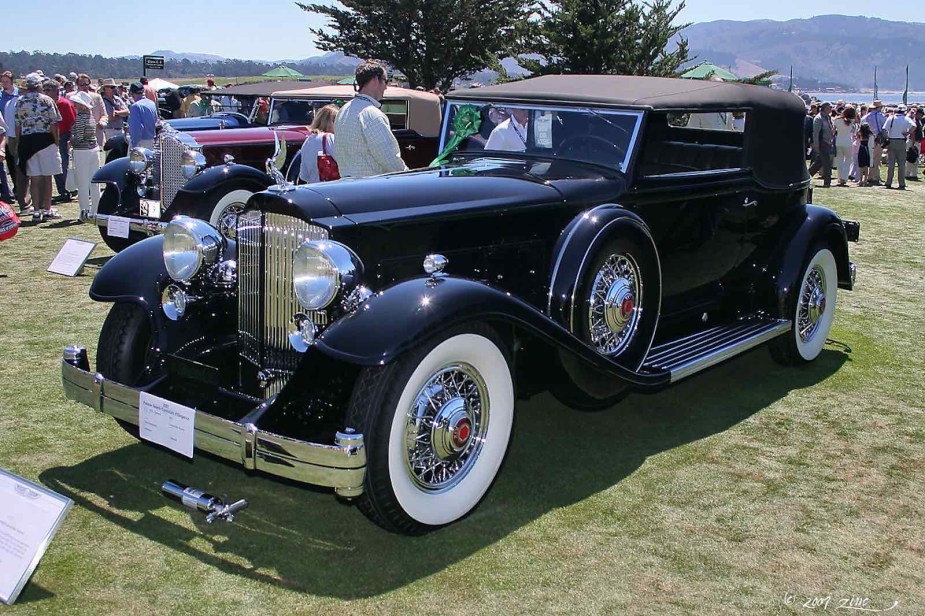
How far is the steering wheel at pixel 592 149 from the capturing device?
4.62 metres

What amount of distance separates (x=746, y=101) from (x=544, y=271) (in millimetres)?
1912

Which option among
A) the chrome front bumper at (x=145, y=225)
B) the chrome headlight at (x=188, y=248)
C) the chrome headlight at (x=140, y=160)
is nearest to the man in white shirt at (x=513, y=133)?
the chrome headlight at (x=188, y=248)

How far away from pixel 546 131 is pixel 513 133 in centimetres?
20

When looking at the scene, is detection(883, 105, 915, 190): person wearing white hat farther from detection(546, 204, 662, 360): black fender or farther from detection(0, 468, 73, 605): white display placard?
detection(0, 468, 73, 605): white display placard

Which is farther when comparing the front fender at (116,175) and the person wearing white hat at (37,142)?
the person wearing white hat at (37,142)

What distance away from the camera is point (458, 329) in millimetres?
3277

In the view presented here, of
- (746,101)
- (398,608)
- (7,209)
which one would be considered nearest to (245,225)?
(398,608)

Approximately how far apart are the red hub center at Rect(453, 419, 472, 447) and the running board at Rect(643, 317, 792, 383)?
4.37 ft

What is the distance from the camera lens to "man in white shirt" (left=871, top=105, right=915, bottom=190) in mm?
16234

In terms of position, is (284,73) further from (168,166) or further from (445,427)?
(445,427)

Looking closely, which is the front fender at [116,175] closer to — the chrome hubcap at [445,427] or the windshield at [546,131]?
the windshield at [546,131]

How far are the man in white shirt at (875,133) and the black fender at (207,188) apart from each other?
13.6 m

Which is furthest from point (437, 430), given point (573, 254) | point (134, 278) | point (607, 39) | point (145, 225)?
point (607, 39)

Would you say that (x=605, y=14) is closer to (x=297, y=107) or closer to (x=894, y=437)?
(x=297, y=107)
